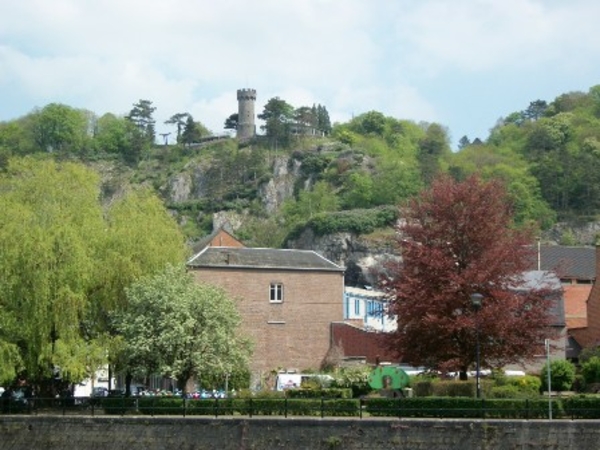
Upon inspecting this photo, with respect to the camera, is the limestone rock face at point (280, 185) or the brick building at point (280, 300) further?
the limestone rock face at point (280, 185)

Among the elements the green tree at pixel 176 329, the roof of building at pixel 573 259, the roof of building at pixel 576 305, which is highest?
the roof of building at pixel 573 259

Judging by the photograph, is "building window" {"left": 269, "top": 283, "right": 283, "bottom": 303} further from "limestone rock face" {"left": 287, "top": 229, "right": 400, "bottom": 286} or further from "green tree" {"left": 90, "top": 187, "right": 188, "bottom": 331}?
"limestone rock face" {"left": 287, "top": 229, "right": 400, "bottom": 286}

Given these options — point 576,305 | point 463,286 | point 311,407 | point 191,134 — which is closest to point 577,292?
point 576,305

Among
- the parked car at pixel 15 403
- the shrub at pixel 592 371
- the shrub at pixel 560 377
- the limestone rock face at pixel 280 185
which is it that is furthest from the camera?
the limestone rock face at pixel 280 185

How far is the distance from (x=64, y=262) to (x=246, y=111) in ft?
513

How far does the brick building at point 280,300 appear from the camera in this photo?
199ft

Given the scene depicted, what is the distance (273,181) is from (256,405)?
128763mm

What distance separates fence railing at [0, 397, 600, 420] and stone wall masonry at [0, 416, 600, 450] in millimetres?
944

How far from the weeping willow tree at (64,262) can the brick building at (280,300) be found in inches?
619

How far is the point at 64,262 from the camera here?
4028cm

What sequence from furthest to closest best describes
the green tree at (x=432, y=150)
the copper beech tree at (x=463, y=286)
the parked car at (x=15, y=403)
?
the green tree at (x=432, y=150), the copper beech tree at (x=463, y=286), the parked car at (x=15, y=403)

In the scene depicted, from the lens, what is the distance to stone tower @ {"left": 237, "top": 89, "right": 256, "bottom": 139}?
193 m

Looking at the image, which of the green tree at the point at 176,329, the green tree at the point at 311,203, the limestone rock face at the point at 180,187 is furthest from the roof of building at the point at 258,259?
the limestone rock face at the point at 180,187

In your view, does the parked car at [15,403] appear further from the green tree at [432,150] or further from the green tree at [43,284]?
the green tree at [432,150]
